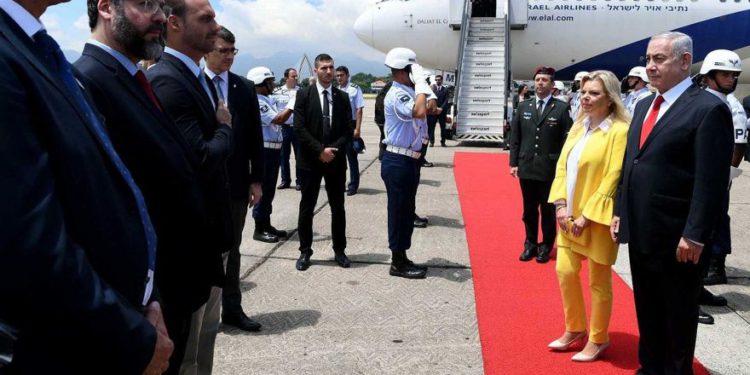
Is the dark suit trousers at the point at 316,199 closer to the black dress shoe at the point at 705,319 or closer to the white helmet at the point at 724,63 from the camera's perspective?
the black dress shoe at the point at 705,319

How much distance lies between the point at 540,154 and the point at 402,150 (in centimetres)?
159

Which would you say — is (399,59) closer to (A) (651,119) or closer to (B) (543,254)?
(A) (651,119)

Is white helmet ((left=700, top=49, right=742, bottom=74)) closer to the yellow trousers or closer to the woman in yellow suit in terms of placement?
the woman in yellow suit

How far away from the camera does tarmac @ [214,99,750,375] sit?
144 inches

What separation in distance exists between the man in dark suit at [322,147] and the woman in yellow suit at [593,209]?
2.37m

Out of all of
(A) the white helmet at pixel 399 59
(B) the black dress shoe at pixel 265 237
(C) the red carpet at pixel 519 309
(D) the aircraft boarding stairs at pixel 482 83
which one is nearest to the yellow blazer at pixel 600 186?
(C) the red carpet at pixel 519 309

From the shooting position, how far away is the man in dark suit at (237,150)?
13.0ft

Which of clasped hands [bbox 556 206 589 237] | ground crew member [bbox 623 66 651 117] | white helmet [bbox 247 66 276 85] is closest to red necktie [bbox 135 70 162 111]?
clasped hands [bbox 556 206 589 237]

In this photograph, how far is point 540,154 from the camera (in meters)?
5.86

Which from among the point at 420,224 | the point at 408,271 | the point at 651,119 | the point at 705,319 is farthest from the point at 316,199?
the point at 705,319

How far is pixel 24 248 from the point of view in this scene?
1.16m

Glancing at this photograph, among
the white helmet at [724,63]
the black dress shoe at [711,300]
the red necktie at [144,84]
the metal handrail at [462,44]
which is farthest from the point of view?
the metal handrail at [462,44]

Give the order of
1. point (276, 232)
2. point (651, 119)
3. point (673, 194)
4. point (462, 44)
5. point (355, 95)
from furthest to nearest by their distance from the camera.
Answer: point (462, 44) < point (355, 95) < point (276, 232) < point (651, 119) < point (673, 194)

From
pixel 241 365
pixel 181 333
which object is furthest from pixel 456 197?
pixel 181 333
